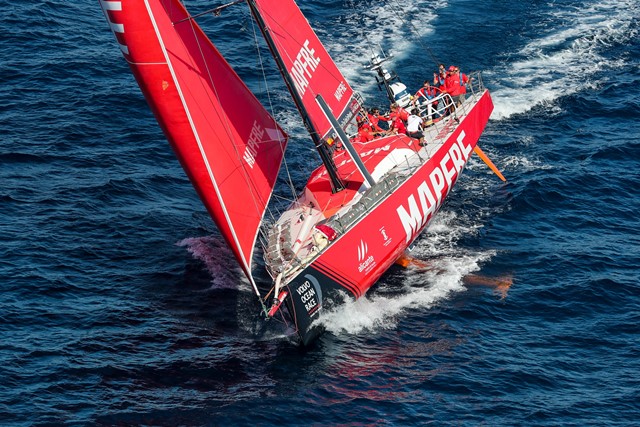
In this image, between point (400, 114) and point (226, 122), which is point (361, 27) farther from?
point (226, 122)

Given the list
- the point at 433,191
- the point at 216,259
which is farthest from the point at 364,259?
the point at 216,259

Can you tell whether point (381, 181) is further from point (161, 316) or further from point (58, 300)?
point (58, 300)

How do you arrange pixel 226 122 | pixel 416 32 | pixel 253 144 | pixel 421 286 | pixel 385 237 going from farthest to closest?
pixel 416 32 < pixel 421 286 < pixel 385 237 < pixel 253 144 < pixel 226 122

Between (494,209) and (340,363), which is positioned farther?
(494,209)

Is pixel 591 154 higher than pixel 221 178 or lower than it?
lower

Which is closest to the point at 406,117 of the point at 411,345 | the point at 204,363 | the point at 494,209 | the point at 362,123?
the point at 362,123

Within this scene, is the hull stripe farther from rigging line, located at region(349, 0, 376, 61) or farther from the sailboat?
rigging line, located at region(349, 0, 376, 61)

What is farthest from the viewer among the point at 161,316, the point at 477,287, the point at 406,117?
the point at 406,117
